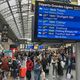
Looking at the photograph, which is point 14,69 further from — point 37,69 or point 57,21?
point 57,21

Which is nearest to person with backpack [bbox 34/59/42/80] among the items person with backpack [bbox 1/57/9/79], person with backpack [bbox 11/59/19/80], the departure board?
person with backpack [bbox 1/57/9/79]

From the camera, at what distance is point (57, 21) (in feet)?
29.1

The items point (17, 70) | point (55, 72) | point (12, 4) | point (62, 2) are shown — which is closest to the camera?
point (62, 2)

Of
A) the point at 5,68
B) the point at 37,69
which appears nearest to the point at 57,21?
the point at 37,69

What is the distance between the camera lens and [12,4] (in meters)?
26.8

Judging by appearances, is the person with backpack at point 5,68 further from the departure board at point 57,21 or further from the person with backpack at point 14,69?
the departure board at point 57,21

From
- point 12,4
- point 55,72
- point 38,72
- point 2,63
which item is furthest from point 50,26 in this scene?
point 12,4

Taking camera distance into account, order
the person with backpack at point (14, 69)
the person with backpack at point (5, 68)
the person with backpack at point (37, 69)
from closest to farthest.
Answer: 1. the person with backpack at point (37, 69)
2. the person with backpack at point (5, 68)
3. the person with backpack at point (14, 69)

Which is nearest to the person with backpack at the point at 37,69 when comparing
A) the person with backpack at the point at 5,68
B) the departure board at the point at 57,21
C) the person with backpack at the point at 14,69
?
the person with backpack at the point at 5,68

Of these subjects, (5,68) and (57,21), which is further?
(5,68)

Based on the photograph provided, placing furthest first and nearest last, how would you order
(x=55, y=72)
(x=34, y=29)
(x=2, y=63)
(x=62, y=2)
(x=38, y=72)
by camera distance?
(x=55, y=72) < (x=2, y=63) < (x=38, y=72) < (x=62, y=2) < (x=34, y=29)

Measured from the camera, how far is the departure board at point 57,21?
8656 mm

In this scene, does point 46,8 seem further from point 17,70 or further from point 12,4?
point 12,4

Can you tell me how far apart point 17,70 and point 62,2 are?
1391 cm
